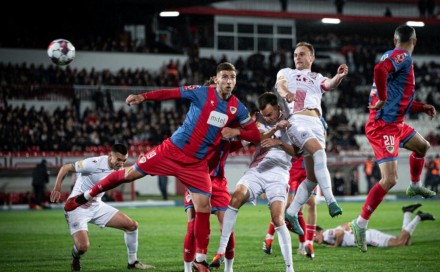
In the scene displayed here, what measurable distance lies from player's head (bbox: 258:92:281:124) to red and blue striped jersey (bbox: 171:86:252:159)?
0.74 meters

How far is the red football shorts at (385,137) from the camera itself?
452 inches

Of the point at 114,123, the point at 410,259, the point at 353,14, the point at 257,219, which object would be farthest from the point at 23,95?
the point at 410,259

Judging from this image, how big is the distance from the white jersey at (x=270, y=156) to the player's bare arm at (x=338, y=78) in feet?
2.83

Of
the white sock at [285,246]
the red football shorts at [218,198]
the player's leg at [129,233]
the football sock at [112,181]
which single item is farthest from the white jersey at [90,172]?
the white sock at [285,246]

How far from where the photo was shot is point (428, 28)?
55.2 metres

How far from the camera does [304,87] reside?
1159 cm

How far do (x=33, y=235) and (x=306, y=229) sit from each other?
780 cm

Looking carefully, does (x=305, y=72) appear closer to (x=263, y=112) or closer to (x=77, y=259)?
(x=263, y=112)

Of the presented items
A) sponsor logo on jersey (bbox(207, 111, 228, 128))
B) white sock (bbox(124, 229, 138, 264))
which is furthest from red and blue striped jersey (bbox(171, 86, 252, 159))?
white sock (bbox(124, 229, 138, 264))

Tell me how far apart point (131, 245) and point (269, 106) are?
3.32 m

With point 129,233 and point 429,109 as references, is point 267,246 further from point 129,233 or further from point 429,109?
point 429,109

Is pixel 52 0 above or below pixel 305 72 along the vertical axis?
above

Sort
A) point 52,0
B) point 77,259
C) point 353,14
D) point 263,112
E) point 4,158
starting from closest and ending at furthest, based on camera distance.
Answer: point 263,112
point 77,259
point 4,158
point 52,0
point 353,14

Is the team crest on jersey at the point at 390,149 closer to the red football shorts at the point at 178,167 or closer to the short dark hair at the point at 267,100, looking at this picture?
the short dark hair at the point at 267,100
